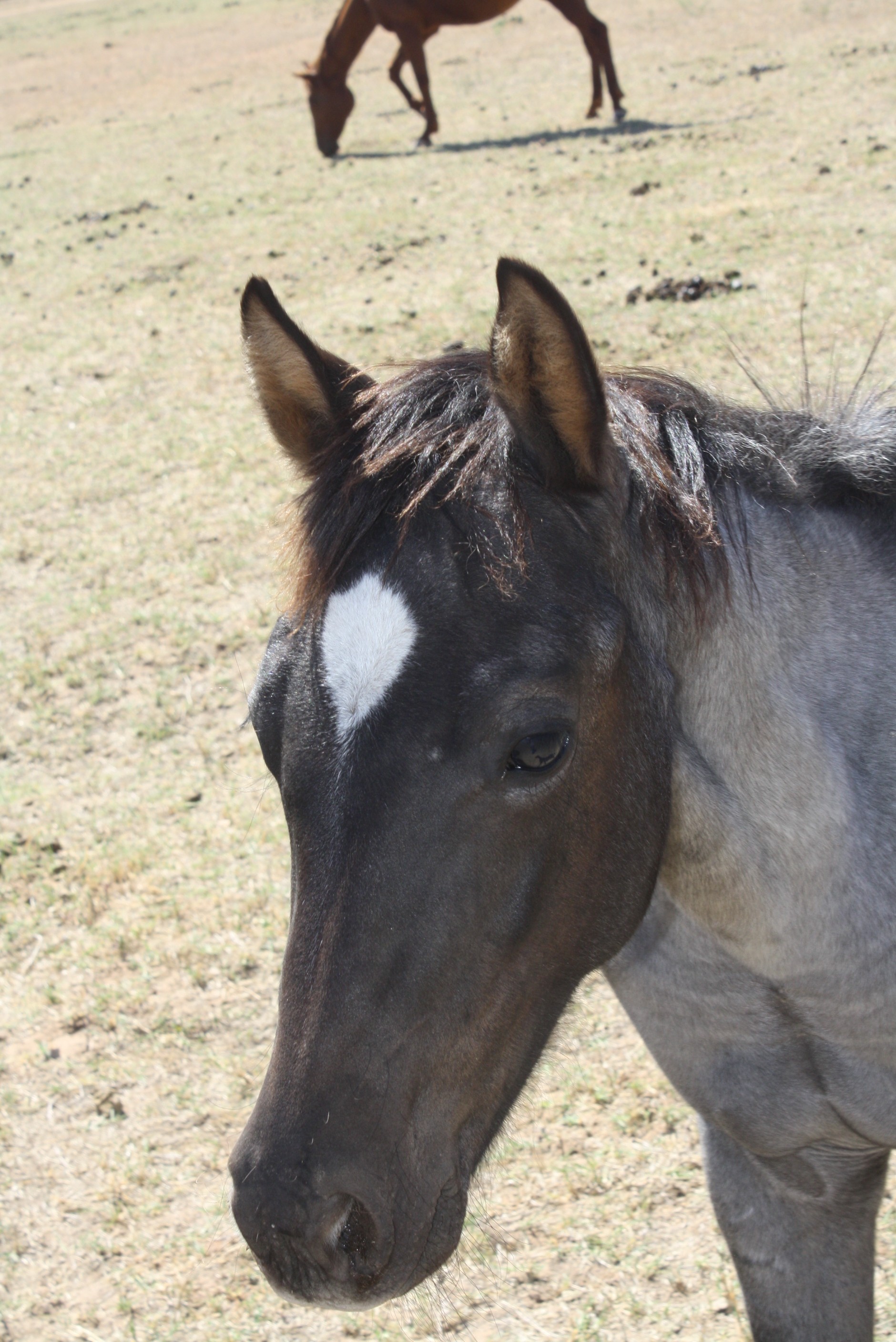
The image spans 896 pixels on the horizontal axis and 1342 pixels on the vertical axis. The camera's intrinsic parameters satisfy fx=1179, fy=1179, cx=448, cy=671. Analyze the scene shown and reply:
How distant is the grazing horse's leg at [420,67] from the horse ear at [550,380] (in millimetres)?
13938

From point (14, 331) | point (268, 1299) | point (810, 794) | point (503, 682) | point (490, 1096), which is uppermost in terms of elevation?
point (503, 682)

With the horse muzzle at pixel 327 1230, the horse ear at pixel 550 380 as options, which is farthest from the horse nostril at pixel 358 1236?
the horse ear at pixel 550 380

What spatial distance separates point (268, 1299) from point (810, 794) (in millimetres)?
1967

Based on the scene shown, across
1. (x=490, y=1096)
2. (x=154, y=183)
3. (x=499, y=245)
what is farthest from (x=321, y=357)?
(x=154, y=183)

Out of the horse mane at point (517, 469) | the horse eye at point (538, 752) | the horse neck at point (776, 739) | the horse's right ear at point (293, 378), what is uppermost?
the horse's right ear at point (293, 378)

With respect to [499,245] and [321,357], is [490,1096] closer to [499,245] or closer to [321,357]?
[321,357]

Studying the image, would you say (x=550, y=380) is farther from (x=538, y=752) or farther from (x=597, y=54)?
(x=597, y=54)

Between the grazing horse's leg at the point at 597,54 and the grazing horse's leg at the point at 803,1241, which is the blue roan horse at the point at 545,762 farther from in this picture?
the grazing horse's leg at the point at 597,54

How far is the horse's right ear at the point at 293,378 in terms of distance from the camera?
191 centimetres

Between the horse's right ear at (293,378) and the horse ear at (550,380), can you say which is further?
the horse's right ear at (293,378)

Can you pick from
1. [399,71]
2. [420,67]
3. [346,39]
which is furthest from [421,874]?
[399,71]

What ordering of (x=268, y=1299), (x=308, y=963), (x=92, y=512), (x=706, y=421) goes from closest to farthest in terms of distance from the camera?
1. (x=308, y=963)
2. (x=706, y=421)
3. (x=268, y=1299)
4. (x=92, y=512)

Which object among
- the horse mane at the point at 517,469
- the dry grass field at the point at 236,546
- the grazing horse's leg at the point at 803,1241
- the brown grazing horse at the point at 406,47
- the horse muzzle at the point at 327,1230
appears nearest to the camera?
the horse muzzle at the point at 327,1230

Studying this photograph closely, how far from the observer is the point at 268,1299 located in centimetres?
291
